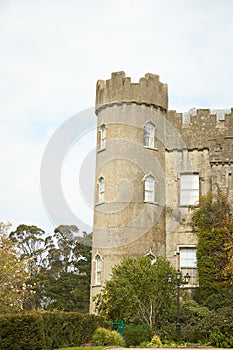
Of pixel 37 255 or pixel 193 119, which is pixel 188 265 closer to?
pixel 193 119

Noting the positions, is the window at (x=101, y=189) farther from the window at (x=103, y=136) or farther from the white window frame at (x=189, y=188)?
the white window frame at (x=189, y=188)

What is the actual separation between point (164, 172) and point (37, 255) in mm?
25440

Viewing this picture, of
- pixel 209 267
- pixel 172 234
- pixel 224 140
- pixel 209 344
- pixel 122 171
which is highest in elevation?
pixel 224 140

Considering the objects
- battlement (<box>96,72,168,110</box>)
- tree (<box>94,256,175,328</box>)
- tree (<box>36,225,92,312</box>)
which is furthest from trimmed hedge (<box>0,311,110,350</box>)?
tree (<box>36,225,92,312</box>)

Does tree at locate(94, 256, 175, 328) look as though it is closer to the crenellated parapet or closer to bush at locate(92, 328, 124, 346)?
bush at locate(92, 328, 124, 346)

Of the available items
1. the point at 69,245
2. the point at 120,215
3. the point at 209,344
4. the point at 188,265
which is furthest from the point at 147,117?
the point at 69,245

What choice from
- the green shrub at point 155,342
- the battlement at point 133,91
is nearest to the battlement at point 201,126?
the battlement at point 133,91

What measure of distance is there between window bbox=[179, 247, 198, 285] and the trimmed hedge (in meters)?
8.11

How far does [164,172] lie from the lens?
2866cm

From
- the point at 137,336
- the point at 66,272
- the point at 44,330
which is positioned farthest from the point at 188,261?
the point at 66,272

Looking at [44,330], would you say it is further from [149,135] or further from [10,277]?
[149,135]

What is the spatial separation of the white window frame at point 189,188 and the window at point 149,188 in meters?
1.63

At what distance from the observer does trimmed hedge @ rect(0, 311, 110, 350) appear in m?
15.3

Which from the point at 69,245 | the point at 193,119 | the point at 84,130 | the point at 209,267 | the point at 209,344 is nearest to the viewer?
the point at 209,344
